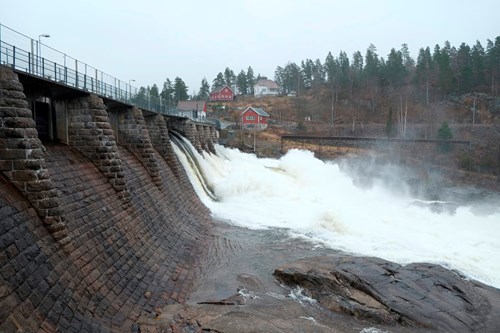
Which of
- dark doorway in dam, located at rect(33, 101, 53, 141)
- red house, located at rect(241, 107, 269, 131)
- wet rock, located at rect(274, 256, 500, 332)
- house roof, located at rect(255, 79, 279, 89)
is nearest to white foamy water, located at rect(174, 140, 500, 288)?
wet rock, located at rect(274, 256, 500, 332)

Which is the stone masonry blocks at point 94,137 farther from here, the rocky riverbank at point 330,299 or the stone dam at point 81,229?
the rocky riverbank at point 330,299

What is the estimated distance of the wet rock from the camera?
10828 mm

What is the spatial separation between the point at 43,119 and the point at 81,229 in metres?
5.76

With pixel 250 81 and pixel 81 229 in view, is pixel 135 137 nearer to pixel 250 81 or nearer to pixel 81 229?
pixel 81 229

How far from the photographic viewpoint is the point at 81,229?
1065 centimetres

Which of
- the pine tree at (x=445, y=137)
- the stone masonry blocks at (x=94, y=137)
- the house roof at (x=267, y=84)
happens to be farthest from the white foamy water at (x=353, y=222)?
the house roof at (x=267, y=84)

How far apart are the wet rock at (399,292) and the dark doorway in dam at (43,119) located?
1001 centimetres

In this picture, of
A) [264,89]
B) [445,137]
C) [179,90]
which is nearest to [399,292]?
[445,137]

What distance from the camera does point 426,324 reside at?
10.5 metres

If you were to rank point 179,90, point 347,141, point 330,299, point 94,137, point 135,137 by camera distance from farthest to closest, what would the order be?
1. point 179,90
2. point 347,141
3. point 135,137
4. point 94,137
5. point 330,299

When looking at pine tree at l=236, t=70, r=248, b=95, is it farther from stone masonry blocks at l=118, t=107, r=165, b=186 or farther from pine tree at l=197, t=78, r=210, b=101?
stone masonry blocks at l=118, t=107, r=165, b=186

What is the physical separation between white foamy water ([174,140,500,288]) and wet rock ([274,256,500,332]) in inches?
84.0

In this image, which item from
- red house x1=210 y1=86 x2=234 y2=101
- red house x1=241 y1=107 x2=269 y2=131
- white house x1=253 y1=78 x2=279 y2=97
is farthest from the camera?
white house x1=253 y1=78 x2=279 y2=97

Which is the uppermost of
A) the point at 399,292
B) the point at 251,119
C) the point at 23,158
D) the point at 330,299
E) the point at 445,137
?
the point at 251,119
